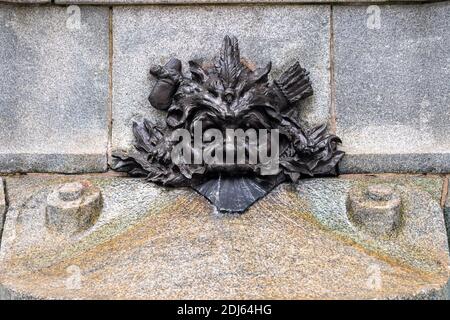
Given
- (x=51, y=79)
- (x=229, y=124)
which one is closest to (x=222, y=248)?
(x=229, y=124)

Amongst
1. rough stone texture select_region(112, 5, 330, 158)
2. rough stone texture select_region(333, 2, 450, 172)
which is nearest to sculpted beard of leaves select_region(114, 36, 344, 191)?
rough stone texture select_region(112, 5, 330, 158)

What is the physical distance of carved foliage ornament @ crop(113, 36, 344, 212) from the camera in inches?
295

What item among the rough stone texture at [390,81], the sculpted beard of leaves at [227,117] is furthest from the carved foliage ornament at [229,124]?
the rough stone texture at [390,81]

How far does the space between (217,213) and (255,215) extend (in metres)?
0.27

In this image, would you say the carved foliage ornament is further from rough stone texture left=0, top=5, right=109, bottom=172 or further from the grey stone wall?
rough stone texture left=0, top=5, right=109, bottom=172

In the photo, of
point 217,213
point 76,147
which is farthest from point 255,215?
point 76,147

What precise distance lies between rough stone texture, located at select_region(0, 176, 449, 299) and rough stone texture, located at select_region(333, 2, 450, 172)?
13.7 inches

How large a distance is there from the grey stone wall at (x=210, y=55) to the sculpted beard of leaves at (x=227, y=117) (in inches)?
6.1

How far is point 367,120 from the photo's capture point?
26.2ft

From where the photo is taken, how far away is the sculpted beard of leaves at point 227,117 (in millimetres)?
7520

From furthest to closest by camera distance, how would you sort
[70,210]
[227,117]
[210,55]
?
[210,55] < [227,117] < [70,210]

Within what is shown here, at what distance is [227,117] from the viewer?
7445mm

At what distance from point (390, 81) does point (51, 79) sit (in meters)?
2.71

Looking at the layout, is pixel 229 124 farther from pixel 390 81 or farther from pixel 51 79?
pixel 51 79
